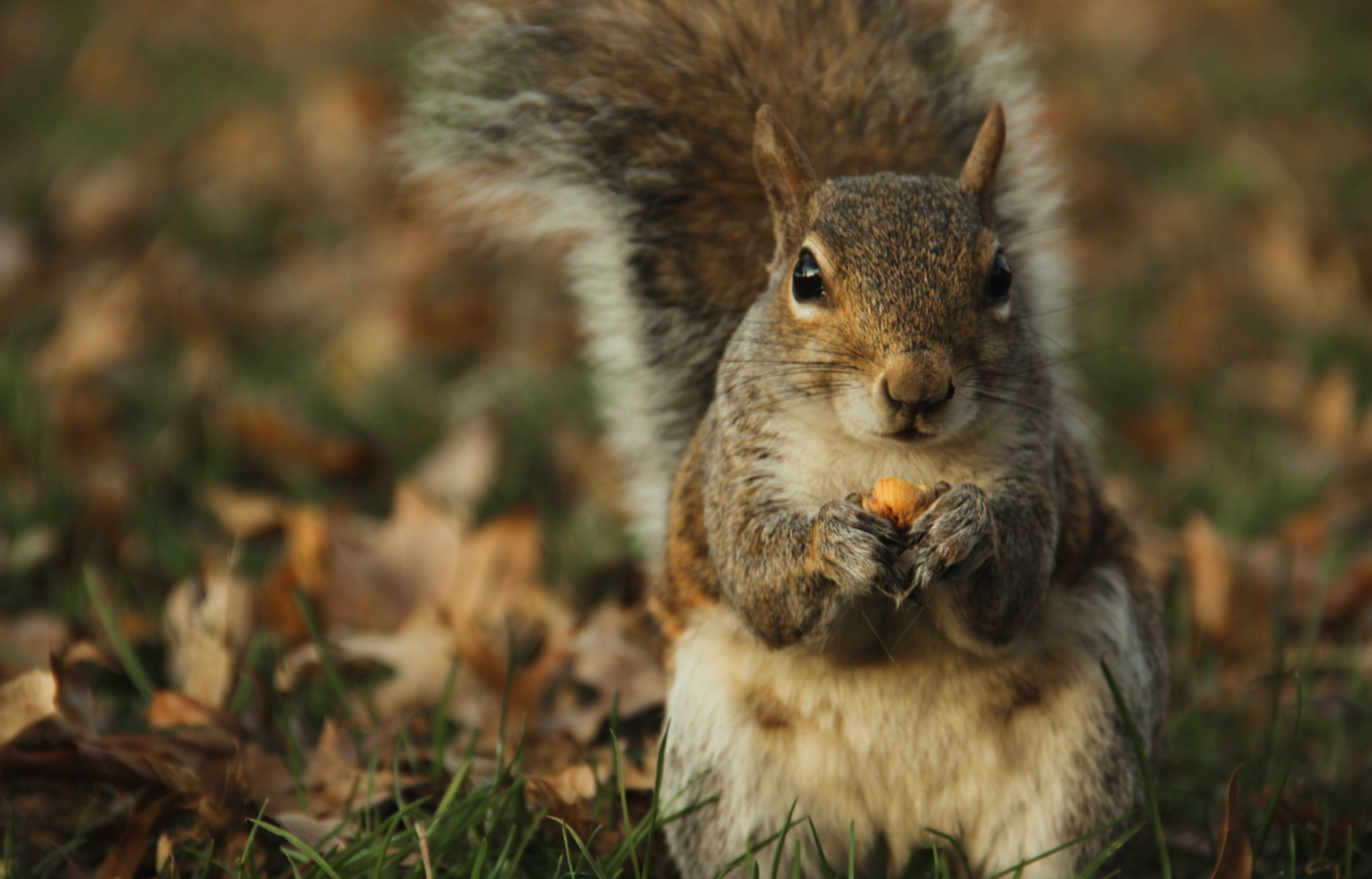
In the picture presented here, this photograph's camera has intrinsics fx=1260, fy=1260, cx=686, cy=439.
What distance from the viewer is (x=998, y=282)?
132 cm

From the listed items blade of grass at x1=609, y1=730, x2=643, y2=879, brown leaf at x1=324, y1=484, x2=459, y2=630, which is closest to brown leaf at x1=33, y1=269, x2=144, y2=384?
brown leaf at x1=324, y1=484, x2=459, y2=630

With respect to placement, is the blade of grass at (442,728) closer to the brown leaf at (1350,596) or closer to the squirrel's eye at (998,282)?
the squirrel's eye at (998,282)

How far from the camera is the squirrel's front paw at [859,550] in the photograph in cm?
118

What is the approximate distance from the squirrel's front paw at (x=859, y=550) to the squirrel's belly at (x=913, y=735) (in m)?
0.15

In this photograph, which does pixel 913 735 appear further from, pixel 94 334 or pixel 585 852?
pixel 94 334

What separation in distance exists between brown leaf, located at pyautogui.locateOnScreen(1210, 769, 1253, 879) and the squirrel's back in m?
0.64

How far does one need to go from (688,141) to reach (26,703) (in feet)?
3.51

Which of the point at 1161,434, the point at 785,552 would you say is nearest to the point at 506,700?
the point at 785,552

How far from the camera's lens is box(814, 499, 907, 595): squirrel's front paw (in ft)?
3.89

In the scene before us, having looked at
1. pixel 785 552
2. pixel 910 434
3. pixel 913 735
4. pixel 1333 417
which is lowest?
pixel 1333 417

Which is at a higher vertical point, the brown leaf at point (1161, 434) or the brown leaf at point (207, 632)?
the brown leaf at point (207, 632)

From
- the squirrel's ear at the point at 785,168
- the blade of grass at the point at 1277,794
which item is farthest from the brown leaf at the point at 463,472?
the blade of grass at the point at 1277,794

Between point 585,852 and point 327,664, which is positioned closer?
point 585,852

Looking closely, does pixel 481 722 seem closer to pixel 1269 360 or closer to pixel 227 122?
pixel 1269 360
